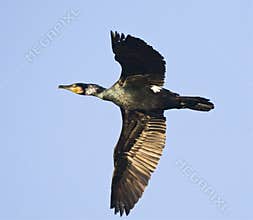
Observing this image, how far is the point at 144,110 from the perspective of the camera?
17328 mm

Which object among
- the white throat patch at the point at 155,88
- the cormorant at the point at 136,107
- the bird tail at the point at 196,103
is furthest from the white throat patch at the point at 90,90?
the bird tail at the point at 196,103

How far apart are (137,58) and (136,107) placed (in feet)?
4.16

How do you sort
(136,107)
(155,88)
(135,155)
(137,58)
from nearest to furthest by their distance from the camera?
1. (137,58)
2. (155,88)
3. (136,107)
4. (135,155)

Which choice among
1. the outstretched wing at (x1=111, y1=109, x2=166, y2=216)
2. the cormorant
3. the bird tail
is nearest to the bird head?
the cormorant

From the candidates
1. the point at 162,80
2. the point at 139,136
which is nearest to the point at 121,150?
the point at 139,136

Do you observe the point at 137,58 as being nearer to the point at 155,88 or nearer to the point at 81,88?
the point at 155,88

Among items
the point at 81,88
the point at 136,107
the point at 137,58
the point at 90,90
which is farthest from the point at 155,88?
the point at 81,88

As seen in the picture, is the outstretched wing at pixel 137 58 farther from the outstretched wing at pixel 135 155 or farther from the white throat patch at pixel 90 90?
the outstretched wing at pixel 135 155

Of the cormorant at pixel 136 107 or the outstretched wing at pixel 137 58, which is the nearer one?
the outstretched wing at pixel 137 58

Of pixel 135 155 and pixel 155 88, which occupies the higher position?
pixel 155 88

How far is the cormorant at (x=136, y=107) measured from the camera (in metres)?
16.4

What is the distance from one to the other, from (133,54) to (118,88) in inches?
44.0

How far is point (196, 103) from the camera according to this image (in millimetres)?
16672

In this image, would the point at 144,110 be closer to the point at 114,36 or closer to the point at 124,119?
the point at 124,119
